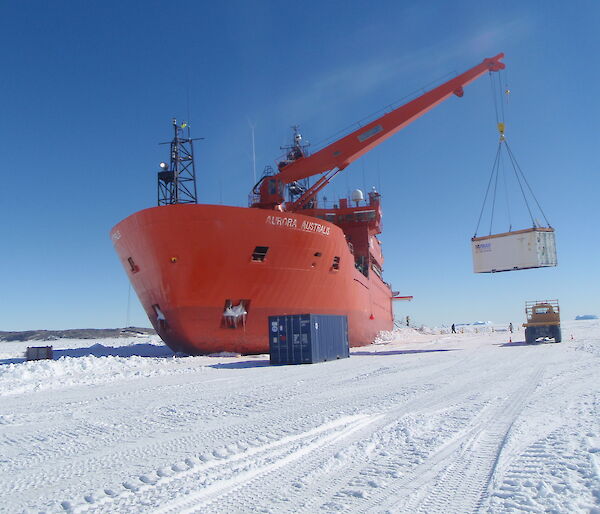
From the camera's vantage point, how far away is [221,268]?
1922 cm

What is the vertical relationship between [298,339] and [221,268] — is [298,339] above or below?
below

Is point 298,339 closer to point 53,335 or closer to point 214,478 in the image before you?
point 214,478

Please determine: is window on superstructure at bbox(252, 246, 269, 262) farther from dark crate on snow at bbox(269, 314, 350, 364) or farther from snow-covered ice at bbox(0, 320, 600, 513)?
snow-covered ice at bbox(0, 320, 600, 513)

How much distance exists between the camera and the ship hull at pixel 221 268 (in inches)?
746

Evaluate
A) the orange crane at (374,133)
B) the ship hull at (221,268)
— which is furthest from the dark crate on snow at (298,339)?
the orange crane at (374,133)

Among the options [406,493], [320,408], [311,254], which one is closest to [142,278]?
[311,254]

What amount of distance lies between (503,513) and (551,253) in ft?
79.4

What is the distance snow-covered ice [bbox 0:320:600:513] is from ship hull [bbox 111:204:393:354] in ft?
28.1

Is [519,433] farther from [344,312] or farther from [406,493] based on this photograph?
[344,312]

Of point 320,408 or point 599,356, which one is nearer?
point 320,408

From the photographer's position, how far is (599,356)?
633 inches

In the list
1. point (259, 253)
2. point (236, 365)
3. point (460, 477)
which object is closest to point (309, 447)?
point (460, 477)

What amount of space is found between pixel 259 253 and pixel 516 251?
540 inches

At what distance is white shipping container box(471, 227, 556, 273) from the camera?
24.2m
